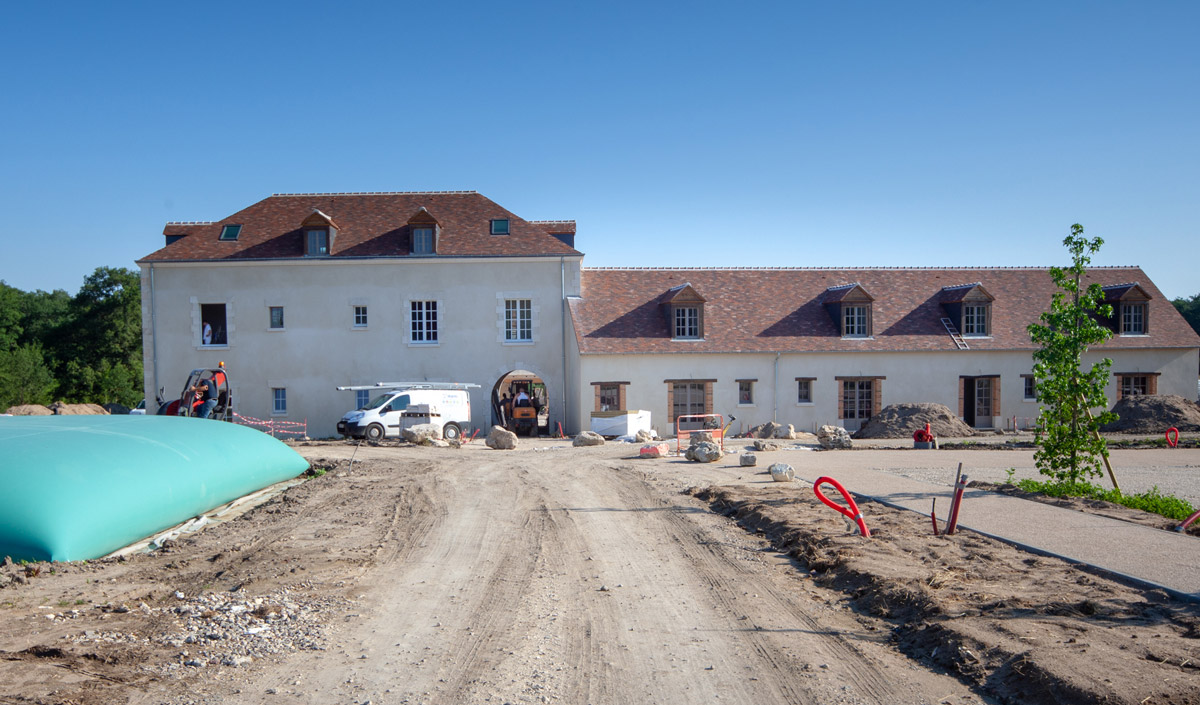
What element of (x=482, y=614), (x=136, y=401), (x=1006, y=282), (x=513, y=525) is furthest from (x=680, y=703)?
(x=136, y=401)

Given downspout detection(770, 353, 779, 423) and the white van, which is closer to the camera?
the white van

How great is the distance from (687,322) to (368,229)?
13.3m

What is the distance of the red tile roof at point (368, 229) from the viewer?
29172mm

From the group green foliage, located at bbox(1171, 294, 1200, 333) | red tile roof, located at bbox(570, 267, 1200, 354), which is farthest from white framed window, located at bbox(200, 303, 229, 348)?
green foliage, located at bbox(1171, 294, 1200, 333)

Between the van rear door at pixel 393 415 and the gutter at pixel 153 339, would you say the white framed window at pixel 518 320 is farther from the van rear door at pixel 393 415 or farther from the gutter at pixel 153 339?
the gutter at pixel 153 339

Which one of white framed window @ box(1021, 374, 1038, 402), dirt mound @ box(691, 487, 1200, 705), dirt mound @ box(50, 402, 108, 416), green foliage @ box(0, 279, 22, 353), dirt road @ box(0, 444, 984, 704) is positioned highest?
green foliage @ box(0, 279, 22, 353)

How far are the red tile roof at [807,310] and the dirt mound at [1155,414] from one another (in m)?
2.95

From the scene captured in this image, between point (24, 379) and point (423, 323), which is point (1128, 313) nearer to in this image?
point (423, 323)

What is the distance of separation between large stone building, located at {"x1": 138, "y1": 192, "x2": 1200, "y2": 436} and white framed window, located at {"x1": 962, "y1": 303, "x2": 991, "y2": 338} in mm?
171

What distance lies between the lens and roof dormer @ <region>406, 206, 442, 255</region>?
2906 cm

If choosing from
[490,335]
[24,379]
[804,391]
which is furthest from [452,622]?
[24,379]

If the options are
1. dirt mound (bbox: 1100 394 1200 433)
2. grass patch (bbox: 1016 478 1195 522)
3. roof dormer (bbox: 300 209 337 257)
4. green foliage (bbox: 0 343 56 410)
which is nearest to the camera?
grass patch (bbox: 1016 478 1195 522)

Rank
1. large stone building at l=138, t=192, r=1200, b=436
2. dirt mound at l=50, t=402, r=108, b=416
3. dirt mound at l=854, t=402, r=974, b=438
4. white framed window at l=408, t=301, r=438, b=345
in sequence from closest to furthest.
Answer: dirt mound at l=854, t=402, r=974, b=438, large stone building at l=138, t=192, r=1200, b=436, white framed window at l=408, t=301, r=438, b=345, dirt mound at l=50, t=402, r=108, b=416

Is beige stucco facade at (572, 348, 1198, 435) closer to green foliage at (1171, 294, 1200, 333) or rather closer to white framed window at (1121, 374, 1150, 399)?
white framed window at (1121, 374, 1150, 399)
